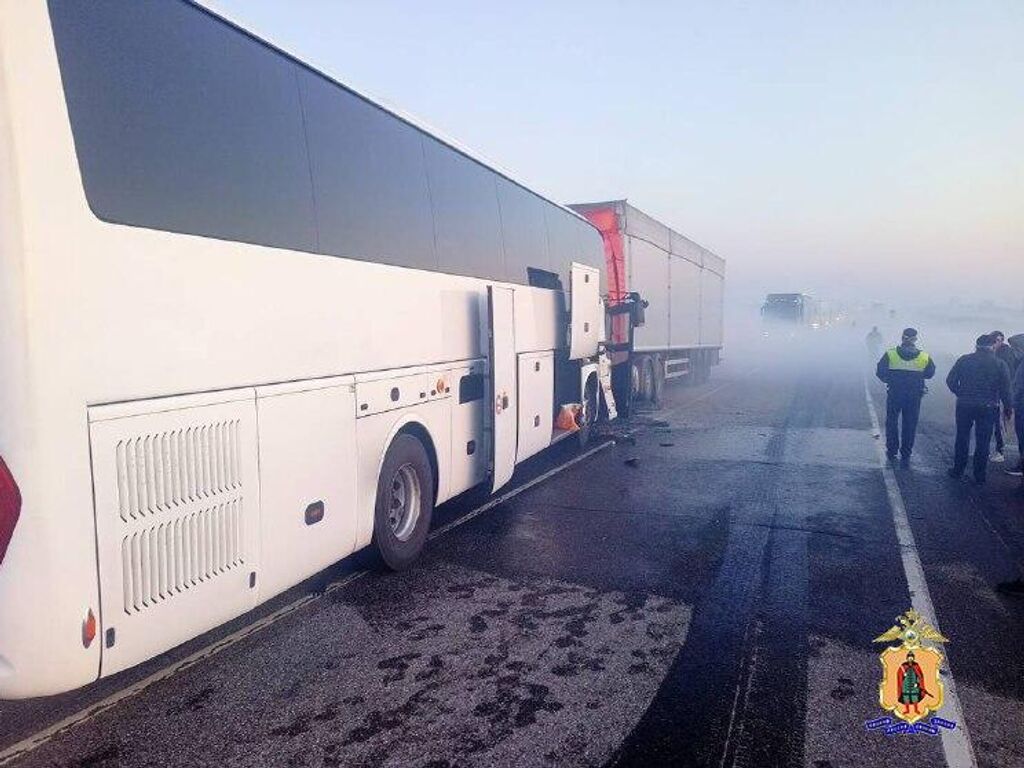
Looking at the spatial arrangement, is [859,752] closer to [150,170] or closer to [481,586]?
[481,586]

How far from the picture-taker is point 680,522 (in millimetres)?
7215

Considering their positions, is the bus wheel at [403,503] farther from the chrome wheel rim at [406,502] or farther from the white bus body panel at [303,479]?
the white bus body panel at [303,479]

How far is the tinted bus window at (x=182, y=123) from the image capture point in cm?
306

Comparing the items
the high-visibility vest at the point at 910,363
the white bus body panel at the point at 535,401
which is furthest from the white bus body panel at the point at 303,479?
the high-visibility vest at the point at 910,363

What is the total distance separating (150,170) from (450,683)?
309 cm

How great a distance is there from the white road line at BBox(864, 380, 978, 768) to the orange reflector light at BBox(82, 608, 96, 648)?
3.85 metres

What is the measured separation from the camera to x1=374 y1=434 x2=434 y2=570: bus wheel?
5398 mm

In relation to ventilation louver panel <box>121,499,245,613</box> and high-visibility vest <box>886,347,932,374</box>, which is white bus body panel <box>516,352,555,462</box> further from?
high-visibility vest <box>886,347,932,374</box>

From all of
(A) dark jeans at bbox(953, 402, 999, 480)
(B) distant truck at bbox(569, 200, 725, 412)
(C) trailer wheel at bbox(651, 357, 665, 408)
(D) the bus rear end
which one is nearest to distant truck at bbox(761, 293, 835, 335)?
(B) distant truck at bbox(569, 200, 725, 412)

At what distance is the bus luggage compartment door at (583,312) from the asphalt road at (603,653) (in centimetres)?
281

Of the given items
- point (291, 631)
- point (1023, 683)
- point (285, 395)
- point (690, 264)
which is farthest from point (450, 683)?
point (690, 264)

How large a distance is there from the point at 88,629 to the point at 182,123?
248 centimetres

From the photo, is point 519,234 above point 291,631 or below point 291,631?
above

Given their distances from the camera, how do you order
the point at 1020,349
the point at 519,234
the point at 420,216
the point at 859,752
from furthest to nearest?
the point at 1020,349
the point at 519,234
the point at 420,216
the point at 859,752
